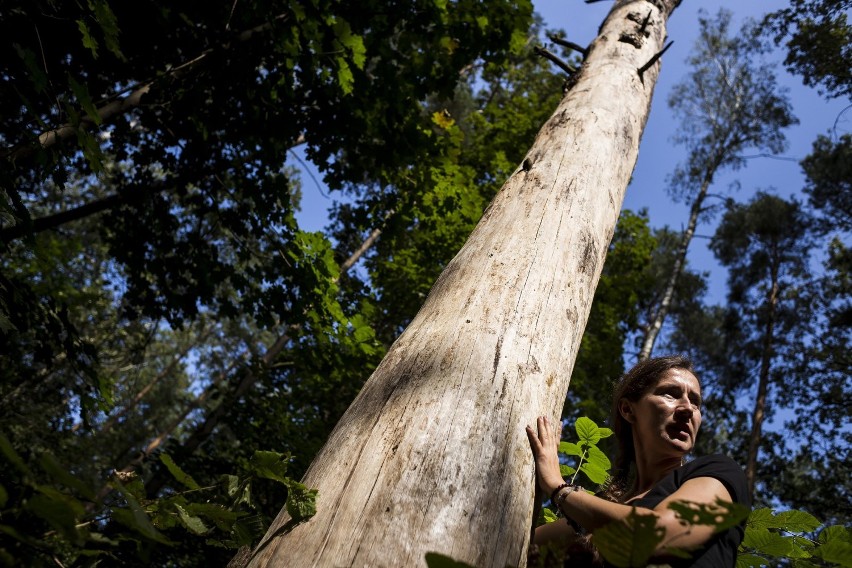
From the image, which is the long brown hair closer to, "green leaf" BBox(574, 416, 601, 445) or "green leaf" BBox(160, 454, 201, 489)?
"green leaf" BBox(574, 416, 601, 445)

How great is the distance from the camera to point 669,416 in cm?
163

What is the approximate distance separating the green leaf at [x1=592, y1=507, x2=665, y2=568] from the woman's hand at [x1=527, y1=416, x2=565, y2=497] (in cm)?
55

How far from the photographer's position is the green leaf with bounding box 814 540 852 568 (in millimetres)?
997

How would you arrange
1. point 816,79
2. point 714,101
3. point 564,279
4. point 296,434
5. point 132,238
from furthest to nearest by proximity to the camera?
point 714,101 < point 816,79 < point 296,434 < point 132,238 < point 564,279

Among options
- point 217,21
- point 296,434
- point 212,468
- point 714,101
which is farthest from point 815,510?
point 217,21

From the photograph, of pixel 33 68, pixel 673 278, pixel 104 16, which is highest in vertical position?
pixel 673 278

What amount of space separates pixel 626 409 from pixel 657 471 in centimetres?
28

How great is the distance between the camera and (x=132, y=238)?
4684 millimetres

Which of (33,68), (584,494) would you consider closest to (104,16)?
(33,68)

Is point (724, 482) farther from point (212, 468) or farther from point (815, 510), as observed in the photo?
point (815, 510)

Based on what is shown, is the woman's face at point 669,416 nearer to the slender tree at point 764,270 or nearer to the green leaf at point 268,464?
the green leaf at point 268,464

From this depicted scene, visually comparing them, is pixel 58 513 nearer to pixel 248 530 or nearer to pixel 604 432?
pixel 248 530

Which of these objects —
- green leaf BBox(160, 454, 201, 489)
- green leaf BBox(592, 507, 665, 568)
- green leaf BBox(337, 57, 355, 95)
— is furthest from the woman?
green leaf BBox(337, 57, 355, 95)

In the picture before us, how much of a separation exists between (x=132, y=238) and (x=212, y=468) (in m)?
4.32
